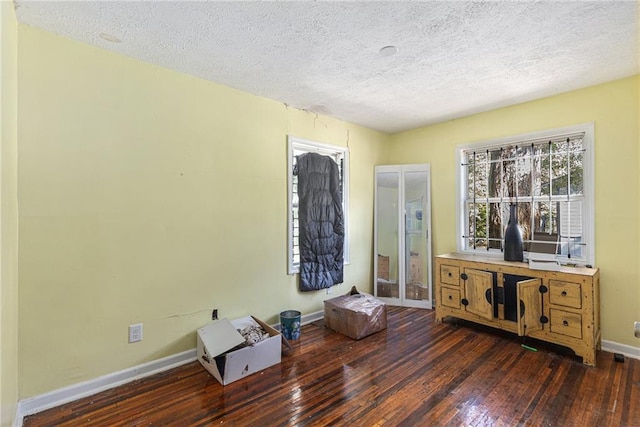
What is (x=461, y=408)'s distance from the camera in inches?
75.7

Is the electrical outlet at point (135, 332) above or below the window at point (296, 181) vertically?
below

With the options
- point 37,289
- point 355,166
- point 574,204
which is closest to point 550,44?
point 574,204

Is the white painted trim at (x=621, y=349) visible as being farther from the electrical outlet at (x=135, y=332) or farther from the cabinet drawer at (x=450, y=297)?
the electrical outlet at (x=135, y=332)

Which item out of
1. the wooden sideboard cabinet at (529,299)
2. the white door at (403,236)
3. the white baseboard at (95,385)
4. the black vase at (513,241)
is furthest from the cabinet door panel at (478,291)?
the white baseboard at (95,385)

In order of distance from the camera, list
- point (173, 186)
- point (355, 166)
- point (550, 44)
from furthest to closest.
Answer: point (355, 166) < point (173, 186) < point (550, 44)

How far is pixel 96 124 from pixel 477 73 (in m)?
2.95

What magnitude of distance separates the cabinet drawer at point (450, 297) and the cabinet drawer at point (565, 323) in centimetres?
82

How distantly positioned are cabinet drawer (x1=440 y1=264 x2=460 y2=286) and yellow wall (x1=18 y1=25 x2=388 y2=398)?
1.75 metres

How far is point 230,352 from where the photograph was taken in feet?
7.36

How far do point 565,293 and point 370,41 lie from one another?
257cm

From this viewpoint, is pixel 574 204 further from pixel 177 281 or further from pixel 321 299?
pixel 177 281

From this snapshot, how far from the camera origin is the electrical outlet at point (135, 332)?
89.0 inches

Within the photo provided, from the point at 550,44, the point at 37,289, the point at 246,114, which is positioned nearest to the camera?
the point at 37,289

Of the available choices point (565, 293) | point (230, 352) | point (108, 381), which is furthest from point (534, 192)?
point (108, 381)
